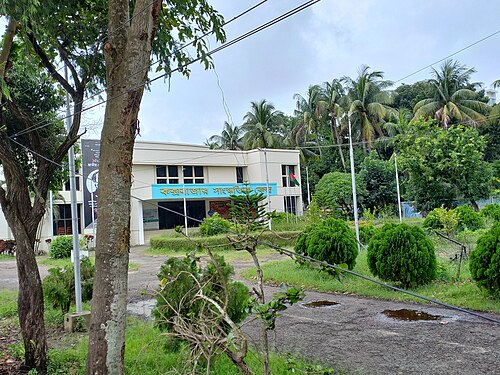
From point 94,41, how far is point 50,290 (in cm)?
428

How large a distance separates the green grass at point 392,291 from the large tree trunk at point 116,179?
3014 mm

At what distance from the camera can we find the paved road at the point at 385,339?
14.1ft

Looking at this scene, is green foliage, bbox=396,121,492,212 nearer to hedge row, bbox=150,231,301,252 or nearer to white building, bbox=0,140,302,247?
white building, bbox=0,140,302,247

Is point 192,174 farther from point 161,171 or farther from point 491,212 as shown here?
point 491,212

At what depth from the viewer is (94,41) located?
524 cm

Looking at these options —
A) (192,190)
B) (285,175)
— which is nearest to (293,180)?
(285,175)

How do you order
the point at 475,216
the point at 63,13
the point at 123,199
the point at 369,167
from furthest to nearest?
the point at 369,167 → the point at 475,216 → the point at 63,13 → the point at 123,199

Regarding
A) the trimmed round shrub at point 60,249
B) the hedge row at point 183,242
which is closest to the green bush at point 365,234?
the hedge row at point 183,242

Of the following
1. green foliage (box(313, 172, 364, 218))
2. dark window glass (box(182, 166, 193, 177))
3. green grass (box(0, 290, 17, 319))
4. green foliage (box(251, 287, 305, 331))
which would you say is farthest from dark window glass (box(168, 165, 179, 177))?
green foliage (box(251, 287, 305, 331))

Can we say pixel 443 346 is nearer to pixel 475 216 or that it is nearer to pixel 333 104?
pixel 475 216

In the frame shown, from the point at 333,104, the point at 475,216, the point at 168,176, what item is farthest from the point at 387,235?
the point at 333,104

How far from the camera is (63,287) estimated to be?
23.7ft

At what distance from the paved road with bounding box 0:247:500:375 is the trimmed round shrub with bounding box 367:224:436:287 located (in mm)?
720

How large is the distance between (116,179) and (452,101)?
3229cm
